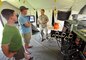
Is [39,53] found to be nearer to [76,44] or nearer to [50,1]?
[76,44]

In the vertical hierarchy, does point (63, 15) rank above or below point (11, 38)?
below

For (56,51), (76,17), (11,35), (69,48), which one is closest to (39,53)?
(56,51)

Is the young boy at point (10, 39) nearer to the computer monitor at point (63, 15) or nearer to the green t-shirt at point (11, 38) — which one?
the green t-shirt at point (11, 38)

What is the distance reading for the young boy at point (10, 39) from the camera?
6.88ft

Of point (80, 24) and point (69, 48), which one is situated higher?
point (80, 24)

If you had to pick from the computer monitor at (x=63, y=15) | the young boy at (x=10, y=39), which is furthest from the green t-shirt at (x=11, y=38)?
the computer monitor at (x=63, y=15)

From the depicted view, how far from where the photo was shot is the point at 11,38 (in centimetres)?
213

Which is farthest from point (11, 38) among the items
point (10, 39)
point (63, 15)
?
point (63, 15)

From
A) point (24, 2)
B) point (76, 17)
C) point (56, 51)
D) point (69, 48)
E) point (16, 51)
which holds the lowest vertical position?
point (56, 51)

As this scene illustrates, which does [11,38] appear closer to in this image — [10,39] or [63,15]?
[10,39]

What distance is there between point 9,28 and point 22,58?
22.5 inches

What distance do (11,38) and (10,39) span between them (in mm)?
21

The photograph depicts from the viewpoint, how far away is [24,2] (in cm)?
586

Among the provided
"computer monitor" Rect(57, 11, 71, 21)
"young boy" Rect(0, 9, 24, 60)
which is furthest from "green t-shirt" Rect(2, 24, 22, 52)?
"computer monitor" Rect(57, 11, 71, 21)
